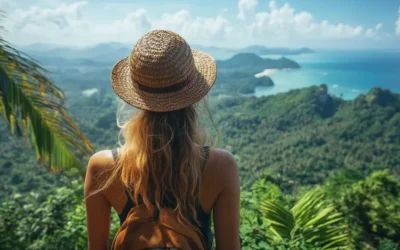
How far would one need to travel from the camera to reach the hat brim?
41.1 inches

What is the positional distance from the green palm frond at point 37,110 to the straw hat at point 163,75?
68.2 inches

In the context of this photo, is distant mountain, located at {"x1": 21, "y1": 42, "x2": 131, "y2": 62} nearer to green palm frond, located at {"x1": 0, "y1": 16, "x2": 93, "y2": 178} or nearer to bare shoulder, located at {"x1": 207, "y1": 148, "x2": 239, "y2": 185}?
green palm frond, located at {"x1": 0, "y1": 16, "x2": 93, "y2": 178}

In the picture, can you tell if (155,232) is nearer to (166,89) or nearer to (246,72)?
(166,89)

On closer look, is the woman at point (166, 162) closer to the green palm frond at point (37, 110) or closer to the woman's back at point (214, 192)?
the woman's back at point (214, 192)

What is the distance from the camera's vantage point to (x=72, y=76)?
295 feet

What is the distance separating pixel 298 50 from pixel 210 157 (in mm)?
156402

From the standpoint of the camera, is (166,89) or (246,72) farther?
(246,72)

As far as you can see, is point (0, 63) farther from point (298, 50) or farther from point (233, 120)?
point (298, 50)

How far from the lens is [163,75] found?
1052 millimetres

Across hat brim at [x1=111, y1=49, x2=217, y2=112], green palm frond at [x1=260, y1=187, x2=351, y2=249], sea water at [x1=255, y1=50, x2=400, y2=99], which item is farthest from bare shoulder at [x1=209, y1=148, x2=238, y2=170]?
sea water at [x1=255, y1=50, x2=400, y2=99]

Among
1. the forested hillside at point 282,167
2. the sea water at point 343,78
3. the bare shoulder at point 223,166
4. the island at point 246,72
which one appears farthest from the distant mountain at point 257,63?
the bare shoulder at point 223,166

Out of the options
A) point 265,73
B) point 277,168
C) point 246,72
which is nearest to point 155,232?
point 277,168

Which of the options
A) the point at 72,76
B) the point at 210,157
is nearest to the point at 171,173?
the point at 210,157

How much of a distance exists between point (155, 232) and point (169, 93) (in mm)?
401
